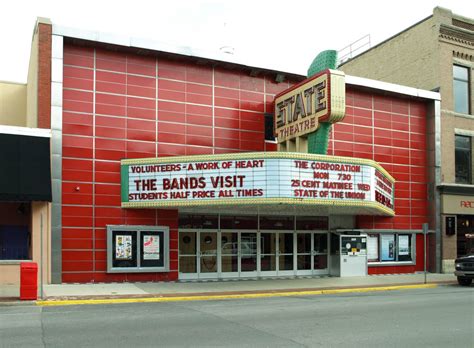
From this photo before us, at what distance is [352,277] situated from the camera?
23.5 m

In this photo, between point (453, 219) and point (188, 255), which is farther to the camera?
point (453, 219)

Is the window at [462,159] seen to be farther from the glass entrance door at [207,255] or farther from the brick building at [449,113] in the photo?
the glass entrance door at [207,255]

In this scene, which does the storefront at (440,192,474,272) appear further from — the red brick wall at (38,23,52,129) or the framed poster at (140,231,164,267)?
the red brick wall at (38,23,52,129)

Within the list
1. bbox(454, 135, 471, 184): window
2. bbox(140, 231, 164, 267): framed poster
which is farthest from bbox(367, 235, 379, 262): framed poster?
bbox(140, 231, 164, 267): framed poster

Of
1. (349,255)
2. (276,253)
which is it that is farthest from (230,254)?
(349,255)

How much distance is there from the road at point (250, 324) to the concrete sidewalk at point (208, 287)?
1.81 meters

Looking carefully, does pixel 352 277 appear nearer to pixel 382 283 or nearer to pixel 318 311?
pixel 382 283

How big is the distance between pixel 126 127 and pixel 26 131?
3651mm

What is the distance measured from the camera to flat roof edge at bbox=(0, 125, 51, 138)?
17.7 metres

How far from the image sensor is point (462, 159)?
1104 inches

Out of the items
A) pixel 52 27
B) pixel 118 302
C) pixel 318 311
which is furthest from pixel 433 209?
pixel 52 27

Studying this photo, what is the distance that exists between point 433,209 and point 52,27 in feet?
62.8

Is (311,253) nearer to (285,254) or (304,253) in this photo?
(304,253)

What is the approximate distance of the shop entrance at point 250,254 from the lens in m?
21.5
